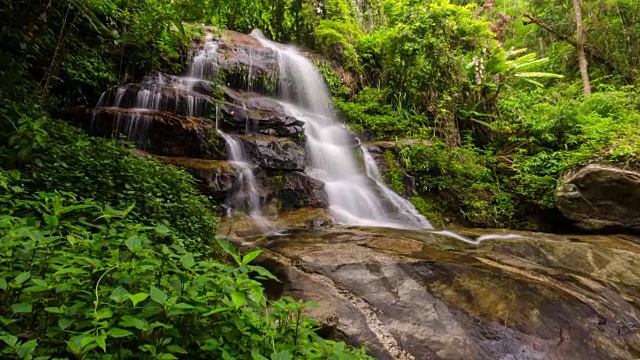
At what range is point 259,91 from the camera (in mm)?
9562

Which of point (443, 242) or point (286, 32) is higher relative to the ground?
point (286, 32)

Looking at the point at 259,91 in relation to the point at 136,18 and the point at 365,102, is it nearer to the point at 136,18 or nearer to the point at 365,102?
the point at 365,102

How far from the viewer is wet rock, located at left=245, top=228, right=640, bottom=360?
2.53m

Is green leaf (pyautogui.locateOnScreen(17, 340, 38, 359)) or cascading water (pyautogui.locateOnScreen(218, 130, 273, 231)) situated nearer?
green leaf (pyautogui.locateOnScreen(17, 340, 38, 359))

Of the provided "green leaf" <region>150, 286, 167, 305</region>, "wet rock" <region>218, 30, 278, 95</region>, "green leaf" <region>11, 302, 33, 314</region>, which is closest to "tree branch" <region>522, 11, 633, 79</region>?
"wet rock" <region>218, 30, 278, 95</region>

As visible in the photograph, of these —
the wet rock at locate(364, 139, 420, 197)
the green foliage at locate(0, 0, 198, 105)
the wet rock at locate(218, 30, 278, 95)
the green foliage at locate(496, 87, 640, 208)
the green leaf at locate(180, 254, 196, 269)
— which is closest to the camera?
the green leaf at locate(180, 254, 196, 269)

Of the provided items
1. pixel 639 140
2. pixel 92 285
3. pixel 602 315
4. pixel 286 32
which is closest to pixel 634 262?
pixel 602 315

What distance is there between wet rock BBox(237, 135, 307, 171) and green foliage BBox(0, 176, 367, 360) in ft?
16.7

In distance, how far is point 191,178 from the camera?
13.9 ft

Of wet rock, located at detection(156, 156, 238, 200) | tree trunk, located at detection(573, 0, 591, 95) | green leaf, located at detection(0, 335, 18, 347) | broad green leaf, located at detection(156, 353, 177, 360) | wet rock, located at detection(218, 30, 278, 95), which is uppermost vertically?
tree trunk, located at detection(573, 0, 591, 95)

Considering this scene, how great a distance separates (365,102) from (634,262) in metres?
7.30

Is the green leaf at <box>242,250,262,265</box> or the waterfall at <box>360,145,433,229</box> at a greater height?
the green leaf at <box>242,250,262,265</box>

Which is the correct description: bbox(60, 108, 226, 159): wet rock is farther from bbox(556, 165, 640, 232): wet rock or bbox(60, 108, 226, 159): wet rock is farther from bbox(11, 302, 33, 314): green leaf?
bbox(556, 165, 640, 232): wet rock

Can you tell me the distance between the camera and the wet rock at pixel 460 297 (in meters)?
2.53
